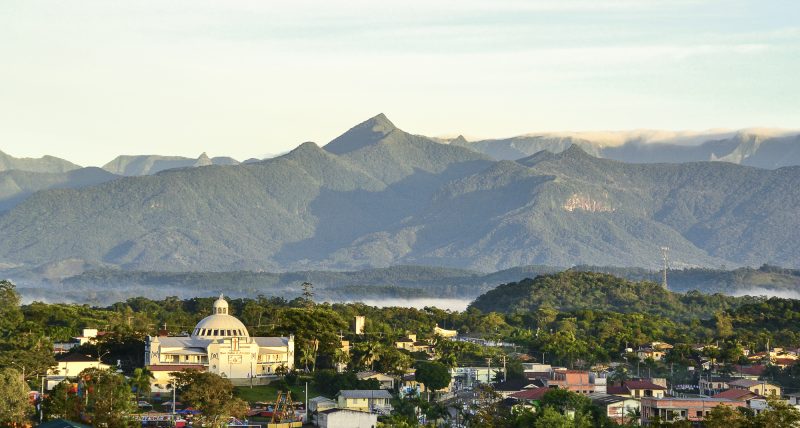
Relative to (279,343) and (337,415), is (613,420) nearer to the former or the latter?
(337,415)

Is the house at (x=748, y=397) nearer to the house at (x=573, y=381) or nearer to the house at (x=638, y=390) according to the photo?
the house at (x=638, y=390)

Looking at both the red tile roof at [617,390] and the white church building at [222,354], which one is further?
the white church building at [222,354]

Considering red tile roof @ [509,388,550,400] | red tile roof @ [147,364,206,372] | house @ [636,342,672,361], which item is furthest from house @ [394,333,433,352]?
red tile roof @ [509,388,550,400]

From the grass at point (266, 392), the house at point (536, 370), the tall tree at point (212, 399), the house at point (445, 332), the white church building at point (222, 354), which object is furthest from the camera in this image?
the house at point (445, 332)

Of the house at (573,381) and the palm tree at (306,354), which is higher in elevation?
the palm tree at (306,354)

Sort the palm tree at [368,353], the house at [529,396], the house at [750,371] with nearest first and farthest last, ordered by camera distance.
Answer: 1. the house at [529,396]
2. the palm tree at [368,353]
3. the house at [750,371]

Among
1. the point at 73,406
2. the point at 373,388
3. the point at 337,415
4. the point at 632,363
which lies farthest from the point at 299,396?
the point at 632,363

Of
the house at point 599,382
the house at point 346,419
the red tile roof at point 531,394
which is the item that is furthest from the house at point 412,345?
the house at point 346,419
